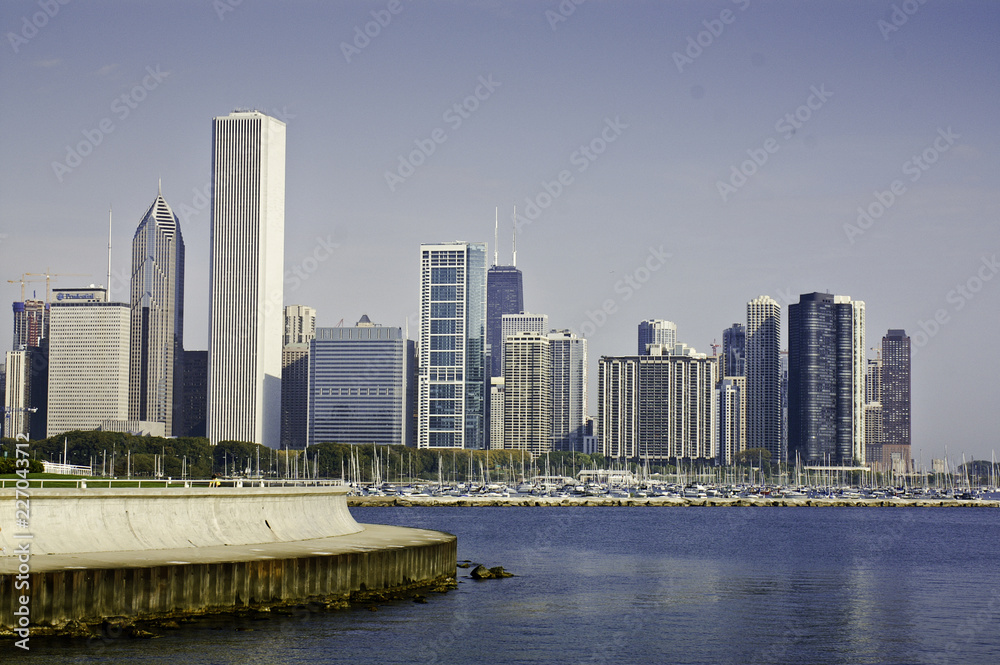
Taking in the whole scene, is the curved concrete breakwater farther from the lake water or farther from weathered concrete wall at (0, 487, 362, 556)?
the lake water

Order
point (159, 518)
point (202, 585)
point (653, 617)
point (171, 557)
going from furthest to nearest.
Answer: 1. point (653, 617)
2. point (159, 518)
3. point (171, 557)
4. point (202, 585)

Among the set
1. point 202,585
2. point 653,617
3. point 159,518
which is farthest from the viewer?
point 653,617

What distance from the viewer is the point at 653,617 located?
2389 inches

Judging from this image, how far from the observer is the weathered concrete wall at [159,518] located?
164ft

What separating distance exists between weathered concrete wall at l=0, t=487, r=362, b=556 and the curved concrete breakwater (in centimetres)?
5

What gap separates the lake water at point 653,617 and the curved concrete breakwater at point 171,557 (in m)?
1.29

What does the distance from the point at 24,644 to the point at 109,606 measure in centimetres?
338

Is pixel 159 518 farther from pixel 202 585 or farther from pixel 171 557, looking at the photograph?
pixel 202 585

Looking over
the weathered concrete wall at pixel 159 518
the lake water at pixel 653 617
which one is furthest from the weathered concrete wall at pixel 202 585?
the weathered concrete wall at pixel 159 518

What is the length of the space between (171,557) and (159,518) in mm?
3707

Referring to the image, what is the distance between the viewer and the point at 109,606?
46562 mm

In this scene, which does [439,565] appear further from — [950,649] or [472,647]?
[950,649]

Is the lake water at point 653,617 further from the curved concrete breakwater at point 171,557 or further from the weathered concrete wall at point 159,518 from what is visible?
the weathered concrete wall at point 159,518

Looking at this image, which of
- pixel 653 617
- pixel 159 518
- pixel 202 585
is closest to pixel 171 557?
pixel 202 585
